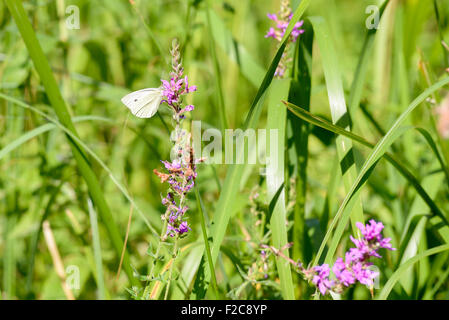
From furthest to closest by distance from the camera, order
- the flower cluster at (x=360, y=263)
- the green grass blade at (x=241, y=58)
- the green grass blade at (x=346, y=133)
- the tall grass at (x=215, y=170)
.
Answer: the green grass blade at (x=241, y=58) → the tall grass at (x=215, y=170) → the green grass blade at (x=346, y=133) → the flower cluster at (x=360, y=263)

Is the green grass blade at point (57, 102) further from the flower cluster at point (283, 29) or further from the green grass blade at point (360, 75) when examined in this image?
the green grass blade at point (360, 75)

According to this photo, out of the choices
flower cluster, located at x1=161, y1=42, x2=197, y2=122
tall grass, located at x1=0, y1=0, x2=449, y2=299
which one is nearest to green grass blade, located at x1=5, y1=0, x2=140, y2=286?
tall grass, located at x1=0, y1=0, x2=449, y2=299

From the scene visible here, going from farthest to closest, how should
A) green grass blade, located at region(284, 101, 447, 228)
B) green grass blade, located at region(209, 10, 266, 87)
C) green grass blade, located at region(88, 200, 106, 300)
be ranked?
green grass blade, located at region(209, 10, 266, 87), green grass blade, located at region(88, 200, 106, 300), green grass blade, located at region(284, 101, 447, 228)

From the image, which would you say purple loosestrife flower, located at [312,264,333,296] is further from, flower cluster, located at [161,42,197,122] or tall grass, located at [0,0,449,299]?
flower cluster, located at [161,42,197,122]

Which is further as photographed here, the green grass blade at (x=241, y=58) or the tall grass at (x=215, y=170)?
the green grass blade at (x=241, y=58)

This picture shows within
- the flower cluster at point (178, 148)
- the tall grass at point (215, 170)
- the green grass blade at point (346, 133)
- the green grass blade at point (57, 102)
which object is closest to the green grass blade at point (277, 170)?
the tall grass at point (215, 170)

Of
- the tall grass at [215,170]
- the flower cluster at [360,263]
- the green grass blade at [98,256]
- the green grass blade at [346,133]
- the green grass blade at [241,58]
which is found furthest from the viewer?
the green grass blade at [241,58]

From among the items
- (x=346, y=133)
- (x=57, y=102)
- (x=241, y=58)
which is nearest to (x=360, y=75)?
(x=346, y=133)

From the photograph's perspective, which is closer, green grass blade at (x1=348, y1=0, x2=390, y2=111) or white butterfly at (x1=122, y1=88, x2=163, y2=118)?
white butterfly at (x1=122, y1=88, x2=163, y2=118)
